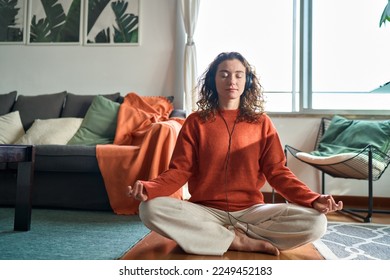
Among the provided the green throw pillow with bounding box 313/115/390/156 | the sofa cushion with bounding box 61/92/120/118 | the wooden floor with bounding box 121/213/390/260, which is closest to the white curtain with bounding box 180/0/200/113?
the sofa cushion with bounding box 61/92/120/118

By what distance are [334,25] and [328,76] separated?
1.45 feet

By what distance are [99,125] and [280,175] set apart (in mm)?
1675

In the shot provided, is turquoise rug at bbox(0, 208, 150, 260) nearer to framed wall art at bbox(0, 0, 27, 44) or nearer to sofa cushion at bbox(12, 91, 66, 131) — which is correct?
sofa cushion at bbox(12, 91, 66, 131)

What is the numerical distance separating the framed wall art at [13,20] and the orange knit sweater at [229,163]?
8.72ft

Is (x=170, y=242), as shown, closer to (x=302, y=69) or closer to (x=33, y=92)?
(x=302, y=69)

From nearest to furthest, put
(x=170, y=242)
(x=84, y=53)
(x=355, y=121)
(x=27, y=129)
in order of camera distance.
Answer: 1. (x=170, y=242)
2. (x=355, y=121)
3. (x=27, y=129)
4. (x=84, y=53)

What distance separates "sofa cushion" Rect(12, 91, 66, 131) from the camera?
2831mm

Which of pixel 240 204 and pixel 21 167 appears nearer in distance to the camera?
pixel 240 204

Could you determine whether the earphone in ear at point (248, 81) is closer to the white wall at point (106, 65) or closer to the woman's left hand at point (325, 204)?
the woman's left hand at point (325, 204)

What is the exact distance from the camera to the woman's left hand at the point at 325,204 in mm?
1166

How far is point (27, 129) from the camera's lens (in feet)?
9.14

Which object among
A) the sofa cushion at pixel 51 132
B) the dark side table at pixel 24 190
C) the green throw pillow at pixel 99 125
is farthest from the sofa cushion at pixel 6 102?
the dark side table at pixel 24 190
